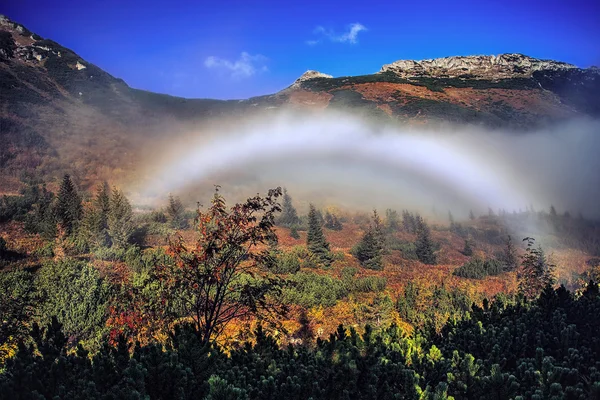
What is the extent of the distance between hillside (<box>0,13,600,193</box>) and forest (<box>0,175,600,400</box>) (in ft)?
28.1

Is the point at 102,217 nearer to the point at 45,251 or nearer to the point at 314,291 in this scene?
the point at 45,251

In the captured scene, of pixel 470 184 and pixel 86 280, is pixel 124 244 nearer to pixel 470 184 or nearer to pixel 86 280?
pixel 86 280

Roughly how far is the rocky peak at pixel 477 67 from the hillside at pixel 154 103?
0.21 meters

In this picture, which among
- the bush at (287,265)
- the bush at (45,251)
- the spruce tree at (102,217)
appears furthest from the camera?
the spruce tree at (102,217)

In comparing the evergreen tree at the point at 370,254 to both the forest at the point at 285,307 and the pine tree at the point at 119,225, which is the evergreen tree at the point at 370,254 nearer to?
the forest at the point at 285,307

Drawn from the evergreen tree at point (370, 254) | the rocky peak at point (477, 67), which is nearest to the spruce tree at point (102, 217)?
the evergreen tree at point (370, 254)

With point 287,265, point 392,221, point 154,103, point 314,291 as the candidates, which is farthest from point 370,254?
point 154,103

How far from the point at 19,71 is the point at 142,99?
15.7 meters

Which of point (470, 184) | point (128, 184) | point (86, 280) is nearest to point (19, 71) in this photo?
point (128, 184)

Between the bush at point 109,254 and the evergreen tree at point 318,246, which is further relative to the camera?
the evergreen tree at point 318,246

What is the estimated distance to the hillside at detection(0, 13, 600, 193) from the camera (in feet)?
121

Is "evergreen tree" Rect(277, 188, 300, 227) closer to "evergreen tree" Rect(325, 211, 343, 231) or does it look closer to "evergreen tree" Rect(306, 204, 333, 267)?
"evergreen tree" Rect(325, 211, 343, 231)

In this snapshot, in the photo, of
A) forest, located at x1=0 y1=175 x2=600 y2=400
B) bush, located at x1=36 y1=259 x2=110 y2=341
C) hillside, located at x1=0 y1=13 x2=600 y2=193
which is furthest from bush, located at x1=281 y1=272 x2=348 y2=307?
hillside, located at x1=0 y1=13 x2=600 y2=193

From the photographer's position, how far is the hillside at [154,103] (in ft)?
121
